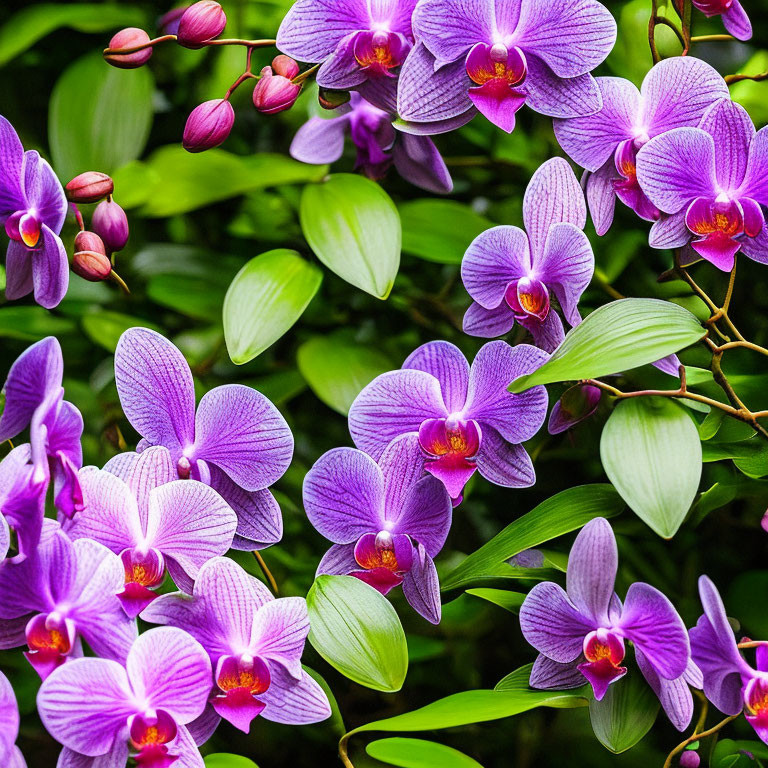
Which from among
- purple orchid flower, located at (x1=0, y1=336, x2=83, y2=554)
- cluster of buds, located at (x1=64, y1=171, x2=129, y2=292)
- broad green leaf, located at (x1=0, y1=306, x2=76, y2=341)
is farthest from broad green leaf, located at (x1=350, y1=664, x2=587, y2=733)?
broad green leaf, located at (x1=0, y1=306, x2=76, y2=341)

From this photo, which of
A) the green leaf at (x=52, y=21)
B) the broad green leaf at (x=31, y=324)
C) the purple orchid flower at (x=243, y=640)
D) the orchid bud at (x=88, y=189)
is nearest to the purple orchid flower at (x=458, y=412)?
the purple orchid flower at (x=243, y=640)

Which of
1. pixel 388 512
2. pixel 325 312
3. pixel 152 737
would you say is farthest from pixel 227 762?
pixel 325 312

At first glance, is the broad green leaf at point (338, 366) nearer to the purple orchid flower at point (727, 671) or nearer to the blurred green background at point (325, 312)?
the blurred green background at point (325, 312)

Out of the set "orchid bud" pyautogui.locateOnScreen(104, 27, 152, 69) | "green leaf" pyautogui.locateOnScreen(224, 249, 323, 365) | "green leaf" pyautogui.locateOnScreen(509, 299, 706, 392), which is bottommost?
"green leaf" pyautogui.locateOnScreen(224, 249, 323, 365)

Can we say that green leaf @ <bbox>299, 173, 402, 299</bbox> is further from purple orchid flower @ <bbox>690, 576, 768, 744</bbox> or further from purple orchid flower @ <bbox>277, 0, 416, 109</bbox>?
purple orchid flower @ <bbox>690, 576, 768, 744</bbox>

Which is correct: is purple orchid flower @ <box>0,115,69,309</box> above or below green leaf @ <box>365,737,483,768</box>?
above

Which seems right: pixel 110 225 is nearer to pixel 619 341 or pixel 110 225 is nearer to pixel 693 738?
pixel 619 341

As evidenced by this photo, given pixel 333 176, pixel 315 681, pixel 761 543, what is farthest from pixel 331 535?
pixel 761 543
